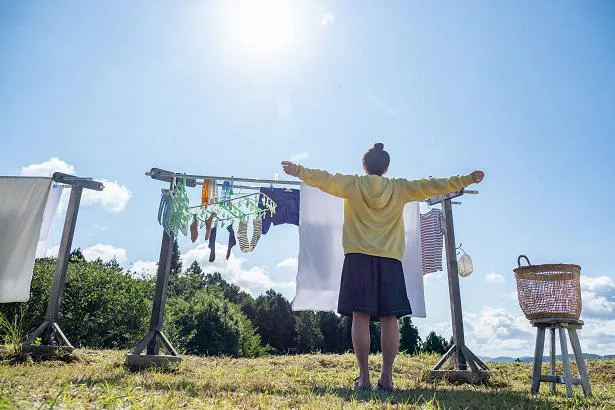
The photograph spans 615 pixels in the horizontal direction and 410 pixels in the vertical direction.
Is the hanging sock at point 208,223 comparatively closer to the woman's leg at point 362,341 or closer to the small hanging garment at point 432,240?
the small hanging garment at point 432,240

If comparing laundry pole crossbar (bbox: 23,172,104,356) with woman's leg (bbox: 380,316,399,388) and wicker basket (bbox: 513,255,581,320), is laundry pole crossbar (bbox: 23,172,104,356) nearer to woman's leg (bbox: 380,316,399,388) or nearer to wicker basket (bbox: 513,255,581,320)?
woman's leg (bbox: 380,316,399,388)

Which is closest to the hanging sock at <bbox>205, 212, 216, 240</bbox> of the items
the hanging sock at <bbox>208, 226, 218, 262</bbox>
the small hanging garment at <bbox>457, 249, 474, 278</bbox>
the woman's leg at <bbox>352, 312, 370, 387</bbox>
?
the hanging sock at <bbox>208, 226, 218, 262</bbox>

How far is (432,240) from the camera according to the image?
5742 millimetres

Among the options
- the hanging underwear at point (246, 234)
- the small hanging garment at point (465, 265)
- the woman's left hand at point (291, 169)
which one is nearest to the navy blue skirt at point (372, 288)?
the woman's left hand at point (291, 169)

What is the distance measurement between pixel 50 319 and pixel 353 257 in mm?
3976

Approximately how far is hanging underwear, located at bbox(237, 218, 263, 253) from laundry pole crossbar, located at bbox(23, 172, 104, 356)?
1905 millimetres

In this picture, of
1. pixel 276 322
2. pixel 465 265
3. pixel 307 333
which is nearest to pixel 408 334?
pixel 307 333

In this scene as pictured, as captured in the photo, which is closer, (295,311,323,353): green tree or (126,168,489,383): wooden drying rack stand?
(126,168,489,383): wooden drying rack stand

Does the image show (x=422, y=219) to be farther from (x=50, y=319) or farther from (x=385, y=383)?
(x=50, y=319)

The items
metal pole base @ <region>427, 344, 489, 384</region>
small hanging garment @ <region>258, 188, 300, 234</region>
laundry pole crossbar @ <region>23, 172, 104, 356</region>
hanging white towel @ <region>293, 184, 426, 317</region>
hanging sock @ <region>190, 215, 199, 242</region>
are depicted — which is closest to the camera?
metal pole base @ <region>427, 344, 489, 384</region>

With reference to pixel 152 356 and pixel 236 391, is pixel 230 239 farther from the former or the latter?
pixel 236 391

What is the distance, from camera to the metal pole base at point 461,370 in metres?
4.90

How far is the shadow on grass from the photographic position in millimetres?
2973

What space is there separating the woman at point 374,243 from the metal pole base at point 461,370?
56.2 inches
